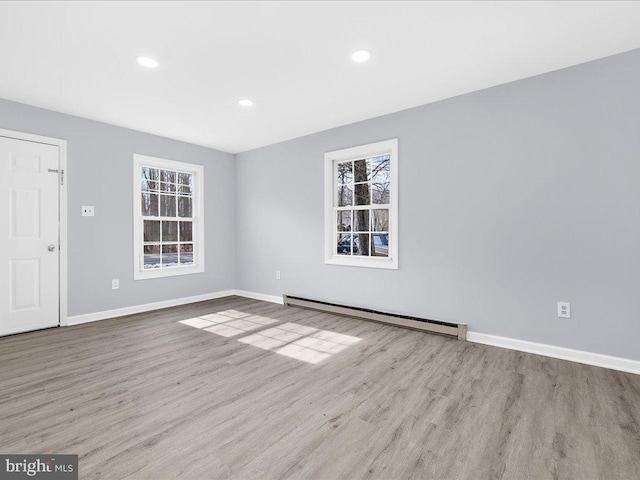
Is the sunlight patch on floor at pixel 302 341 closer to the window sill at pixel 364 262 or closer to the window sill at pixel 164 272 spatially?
the window sill at pixel 364 262

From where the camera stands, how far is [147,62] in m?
2.69

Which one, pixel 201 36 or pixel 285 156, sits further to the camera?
pixel 285 156

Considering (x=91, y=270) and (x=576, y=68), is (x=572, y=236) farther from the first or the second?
(x=91, y=270)

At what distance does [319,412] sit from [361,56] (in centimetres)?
275

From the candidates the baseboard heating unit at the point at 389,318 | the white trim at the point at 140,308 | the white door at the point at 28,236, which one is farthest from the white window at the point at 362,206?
the white door at the point at 28,236

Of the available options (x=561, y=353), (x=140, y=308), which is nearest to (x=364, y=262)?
(x=561, y=353)

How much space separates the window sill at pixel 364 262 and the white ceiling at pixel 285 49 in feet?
6.12

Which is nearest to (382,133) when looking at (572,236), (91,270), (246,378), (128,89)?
(572,236)

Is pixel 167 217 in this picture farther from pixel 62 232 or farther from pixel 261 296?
pixel 261 296

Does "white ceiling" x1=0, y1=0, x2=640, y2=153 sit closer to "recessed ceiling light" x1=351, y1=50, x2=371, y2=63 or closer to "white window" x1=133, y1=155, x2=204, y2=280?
"recessed ceiling light" x1=351, y1=50, x2=371, y2=63

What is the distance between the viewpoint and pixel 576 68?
2758 mm

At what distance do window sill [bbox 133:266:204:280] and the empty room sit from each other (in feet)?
0.07

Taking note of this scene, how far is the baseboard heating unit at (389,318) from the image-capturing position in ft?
11.0

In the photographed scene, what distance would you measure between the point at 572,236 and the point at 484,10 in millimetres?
2014
